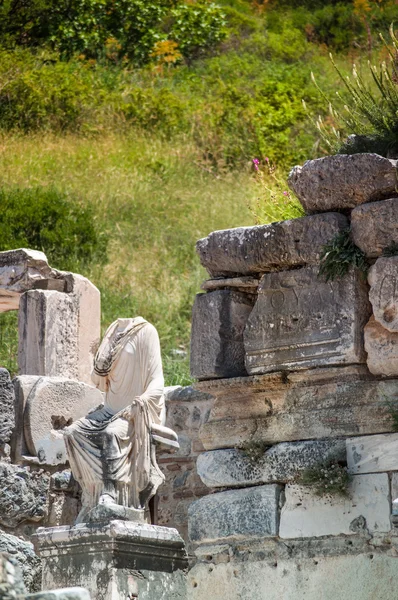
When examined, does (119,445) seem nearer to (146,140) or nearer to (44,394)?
(44,394)

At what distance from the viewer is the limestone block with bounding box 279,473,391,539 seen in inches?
244

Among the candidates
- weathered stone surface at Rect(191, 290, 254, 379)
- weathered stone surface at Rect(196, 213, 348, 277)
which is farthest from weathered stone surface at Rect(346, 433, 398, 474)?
weathered stone surface at Rect(196, 213, 348, 277)

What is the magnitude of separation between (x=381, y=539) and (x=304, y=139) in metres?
16.5

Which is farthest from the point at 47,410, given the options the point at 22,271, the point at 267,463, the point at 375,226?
the point at 375,226

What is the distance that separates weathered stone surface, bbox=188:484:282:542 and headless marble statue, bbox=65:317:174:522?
714 millimetres

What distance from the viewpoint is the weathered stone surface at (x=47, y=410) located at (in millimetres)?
9141

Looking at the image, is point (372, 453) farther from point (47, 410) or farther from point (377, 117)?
point (47, 410)

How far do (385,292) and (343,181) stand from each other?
647mm

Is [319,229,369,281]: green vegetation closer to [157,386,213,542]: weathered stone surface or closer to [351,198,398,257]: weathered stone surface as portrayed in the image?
[351,198,398,257]: weathered stone surface

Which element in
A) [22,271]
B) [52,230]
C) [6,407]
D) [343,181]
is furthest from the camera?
[52,230]

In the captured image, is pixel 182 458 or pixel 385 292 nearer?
pixel 385 292

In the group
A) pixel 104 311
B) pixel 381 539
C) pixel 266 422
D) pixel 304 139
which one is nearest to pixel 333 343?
pixel 266 422

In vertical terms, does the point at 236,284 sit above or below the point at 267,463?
above

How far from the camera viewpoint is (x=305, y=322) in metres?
6.55
